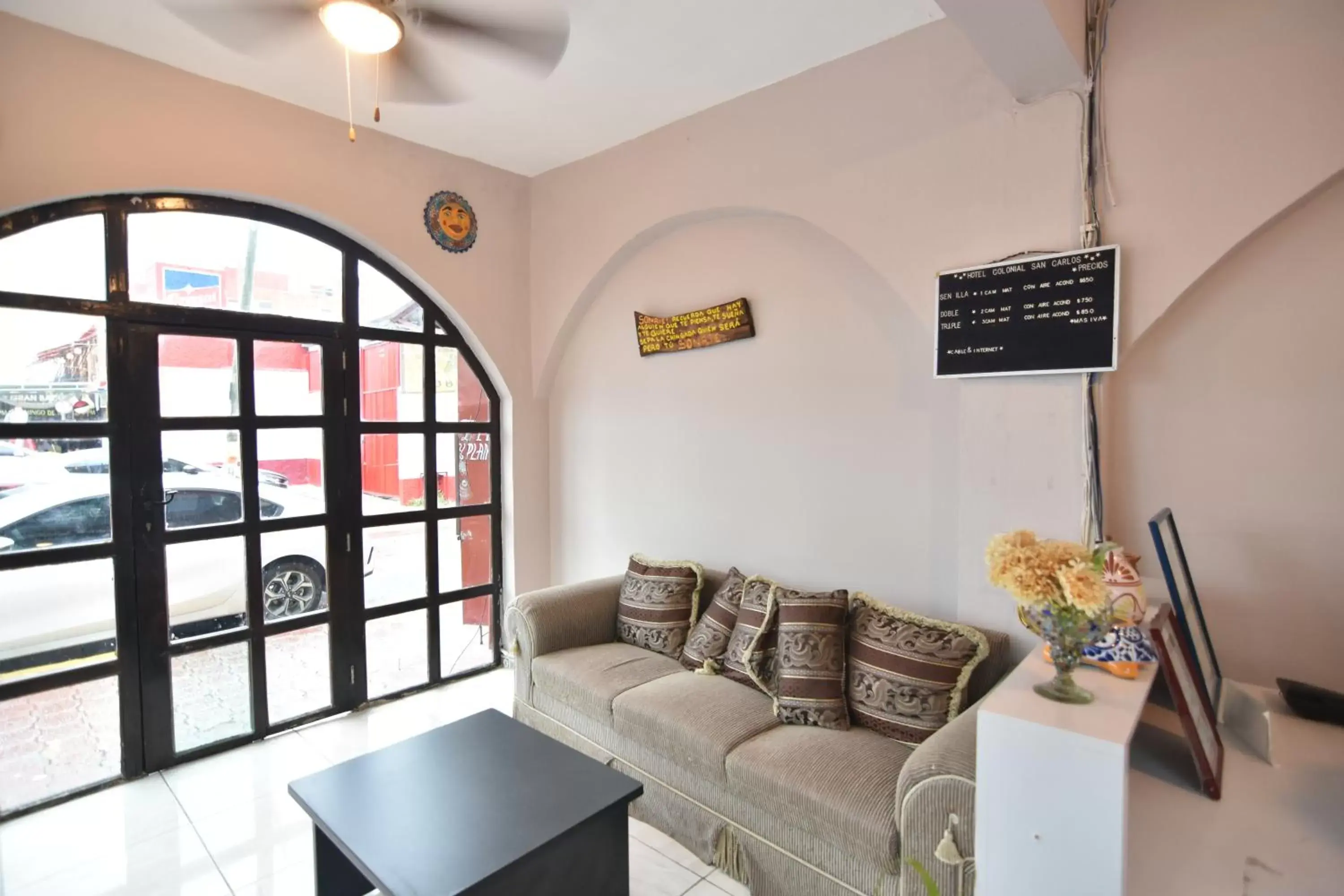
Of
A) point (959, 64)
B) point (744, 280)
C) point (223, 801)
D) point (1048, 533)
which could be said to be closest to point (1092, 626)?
point (1048, 533)

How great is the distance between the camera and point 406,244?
3387 millimetres

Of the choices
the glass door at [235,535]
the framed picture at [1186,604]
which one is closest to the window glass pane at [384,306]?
the glass door at [235,535]

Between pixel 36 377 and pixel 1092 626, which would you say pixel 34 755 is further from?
pixel 1092 626

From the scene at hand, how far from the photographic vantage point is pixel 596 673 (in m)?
2.78

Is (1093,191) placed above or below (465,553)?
above

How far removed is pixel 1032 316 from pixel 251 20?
260cm

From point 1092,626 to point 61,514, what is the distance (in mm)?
3510

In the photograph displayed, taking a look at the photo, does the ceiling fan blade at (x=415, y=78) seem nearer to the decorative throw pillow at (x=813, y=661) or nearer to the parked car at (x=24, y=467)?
the parked car at (x=24, y=467)

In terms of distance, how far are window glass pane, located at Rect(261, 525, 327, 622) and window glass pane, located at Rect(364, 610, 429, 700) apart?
0.34 m

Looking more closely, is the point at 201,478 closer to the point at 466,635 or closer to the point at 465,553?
the point at 465,553

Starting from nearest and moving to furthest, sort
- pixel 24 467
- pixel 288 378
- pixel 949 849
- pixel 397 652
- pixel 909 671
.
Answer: pixel 949 849
pixel 909 671
pixel 24 467
pixel 288 378
pixel 397 652

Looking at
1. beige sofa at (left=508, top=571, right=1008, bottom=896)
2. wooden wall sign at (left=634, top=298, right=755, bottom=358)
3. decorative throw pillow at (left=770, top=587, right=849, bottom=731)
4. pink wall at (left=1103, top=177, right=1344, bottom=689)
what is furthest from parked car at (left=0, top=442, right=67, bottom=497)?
pink wall at (left=1103, top=177, right=1344, bottom=689)

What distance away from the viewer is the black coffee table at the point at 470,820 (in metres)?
1.63

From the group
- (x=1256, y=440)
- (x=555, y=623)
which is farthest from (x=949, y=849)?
(x=555, y=623)
